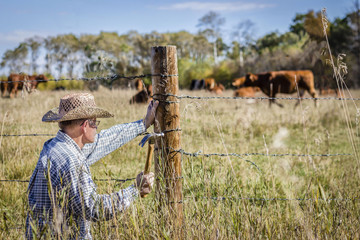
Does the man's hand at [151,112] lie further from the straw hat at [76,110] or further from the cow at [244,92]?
the cow at [244,92]

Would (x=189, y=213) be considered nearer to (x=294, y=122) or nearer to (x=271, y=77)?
(x=294, y=122)

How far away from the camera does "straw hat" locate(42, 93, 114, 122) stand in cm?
198

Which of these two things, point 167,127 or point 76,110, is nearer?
point 76,110

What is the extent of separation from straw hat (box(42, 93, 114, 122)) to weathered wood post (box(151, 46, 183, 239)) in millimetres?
406

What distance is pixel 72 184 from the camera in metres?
1.82

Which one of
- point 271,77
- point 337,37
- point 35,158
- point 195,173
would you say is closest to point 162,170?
point 195,173

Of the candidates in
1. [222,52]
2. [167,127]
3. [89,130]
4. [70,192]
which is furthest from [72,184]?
[222,52]

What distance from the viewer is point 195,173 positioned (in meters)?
2.34

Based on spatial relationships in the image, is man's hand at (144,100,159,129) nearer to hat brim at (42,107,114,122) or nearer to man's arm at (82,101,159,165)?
man's arm at (82,101,159,165)

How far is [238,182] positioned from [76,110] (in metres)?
2.44

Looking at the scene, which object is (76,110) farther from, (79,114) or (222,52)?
(222,52)

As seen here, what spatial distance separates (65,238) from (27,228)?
18.4 inches

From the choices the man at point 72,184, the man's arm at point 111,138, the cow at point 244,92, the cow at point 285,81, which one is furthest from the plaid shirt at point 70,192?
the cow at point 244,92

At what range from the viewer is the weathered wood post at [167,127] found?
7.14ft
